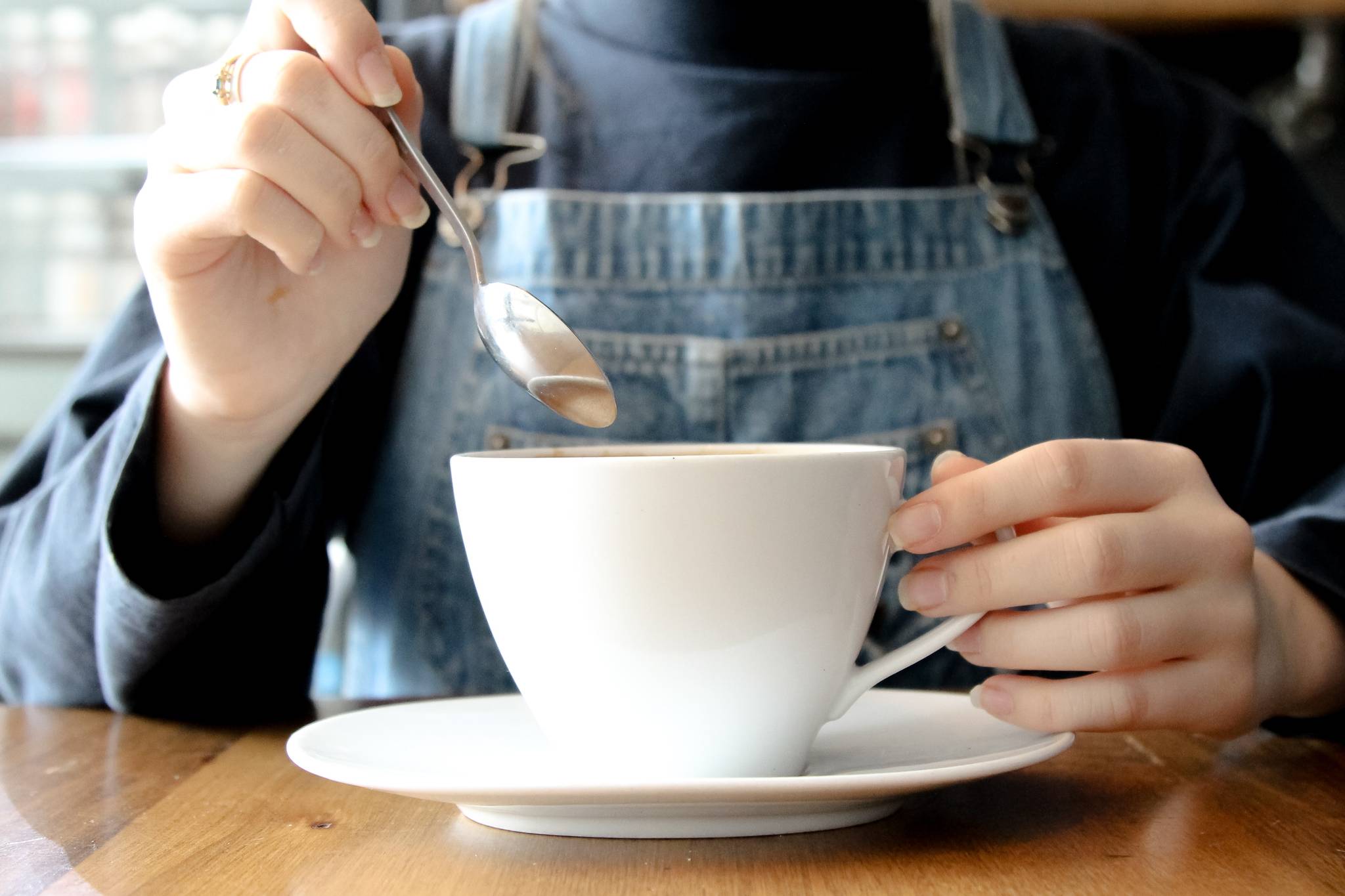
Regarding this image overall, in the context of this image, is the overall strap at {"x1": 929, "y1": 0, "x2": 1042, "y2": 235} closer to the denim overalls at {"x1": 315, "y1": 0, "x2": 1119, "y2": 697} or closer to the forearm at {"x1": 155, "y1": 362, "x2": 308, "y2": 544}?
the denim overalls at {"x1": 315, "y1": 0, "x2": 1119, "y2": 697}

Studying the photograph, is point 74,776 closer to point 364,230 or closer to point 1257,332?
point 364,230

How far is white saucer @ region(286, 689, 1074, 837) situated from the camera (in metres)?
0.36

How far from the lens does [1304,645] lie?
1.89ft

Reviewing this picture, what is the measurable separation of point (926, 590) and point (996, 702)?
5cm

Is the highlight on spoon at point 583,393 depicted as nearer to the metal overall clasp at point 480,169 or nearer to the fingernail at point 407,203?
the fingernail at point 407,203

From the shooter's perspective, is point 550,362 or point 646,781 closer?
point 646,781

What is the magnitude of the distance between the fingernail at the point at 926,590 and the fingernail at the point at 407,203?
0.86ft

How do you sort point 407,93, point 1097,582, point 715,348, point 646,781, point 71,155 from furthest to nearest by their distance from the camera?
1. point 71,155
2. point 715,348
3. point 407,93
4. point 1097,582
5. point 646,781

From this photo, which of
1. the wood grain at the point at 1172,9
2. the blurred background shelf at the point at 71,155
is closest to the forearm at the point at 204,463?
the wood grain at the point at 1172,9

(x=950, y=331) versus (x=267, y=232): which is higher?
(x=267, y=232)

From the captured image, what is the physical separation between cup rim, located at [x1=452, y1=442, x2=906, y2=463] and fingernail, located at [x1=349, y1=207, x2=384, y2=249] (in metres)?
0.11

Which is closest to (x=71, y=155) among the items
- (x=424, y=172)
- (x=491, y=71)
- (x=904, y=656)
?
(x=491, y=71)

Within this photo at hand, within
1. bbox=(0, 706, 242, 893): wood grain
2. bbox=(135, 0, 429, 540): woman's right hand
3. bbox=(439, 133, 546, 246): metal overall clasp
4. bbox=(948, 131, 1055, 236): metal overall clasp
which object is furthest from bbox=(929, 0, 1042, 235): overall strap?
bbox=(0, 706, 242, 893): wood grain

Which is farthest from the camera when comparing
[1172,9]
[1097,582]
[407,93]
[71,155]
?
[71,155]
